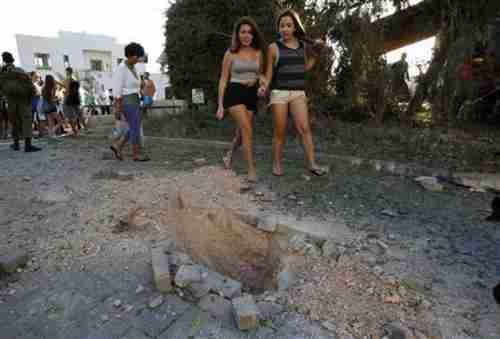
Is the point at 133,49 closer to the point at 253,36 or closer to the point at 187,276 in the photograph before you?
the point at 253,36

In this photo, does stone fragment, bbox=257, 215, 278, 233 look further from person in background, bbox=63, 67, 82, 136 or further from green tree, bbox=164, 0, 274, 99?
person in background, bbox=63, 67, 82, 136

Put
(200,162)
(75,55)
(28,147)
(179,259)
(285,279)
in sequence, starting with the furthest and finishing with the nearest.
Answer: (75,55)
(28,147)
(200,162)
(179,259)
(285,279)

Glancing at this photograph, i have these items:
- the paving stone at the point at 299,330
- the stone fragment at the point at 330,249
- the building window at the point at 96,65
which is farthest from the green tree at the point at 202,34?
the building window at the point at 96,65

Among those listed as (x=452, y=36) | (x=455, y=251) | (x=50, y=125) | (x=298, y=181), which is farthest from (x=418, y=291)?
(x=50, y=125)

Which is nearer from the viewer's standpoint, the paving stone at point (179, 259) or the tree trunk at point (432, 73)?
the paving stone at point (179, 259)

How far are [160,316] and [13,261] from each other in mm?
1227

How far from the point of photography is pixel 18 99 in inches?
209

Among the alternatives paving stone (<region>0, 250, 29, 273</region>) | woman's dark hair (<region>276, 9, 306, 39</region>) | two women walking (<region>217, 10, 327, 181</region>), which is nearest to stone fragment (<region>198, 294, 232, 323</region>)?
paving stone (<region>0, 250, 29, 273</region>)

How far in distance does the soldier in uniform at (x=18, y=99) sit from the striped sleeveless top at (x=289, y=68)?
4.54 metres

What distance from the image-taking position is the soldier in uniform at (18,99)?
5.16 metres

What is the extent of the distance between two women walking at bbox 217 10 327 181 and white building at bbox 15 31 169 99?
23.7 metres

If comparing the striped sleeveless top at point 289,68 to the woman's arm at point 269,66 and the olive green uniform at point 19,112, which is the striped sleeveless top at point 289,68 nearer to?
the woman's arm at point 269,66

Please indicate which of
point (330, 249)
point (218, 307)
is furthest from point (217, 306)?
point (330, 249)

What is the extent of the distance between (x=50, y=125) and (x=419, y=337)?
27.9 feet
